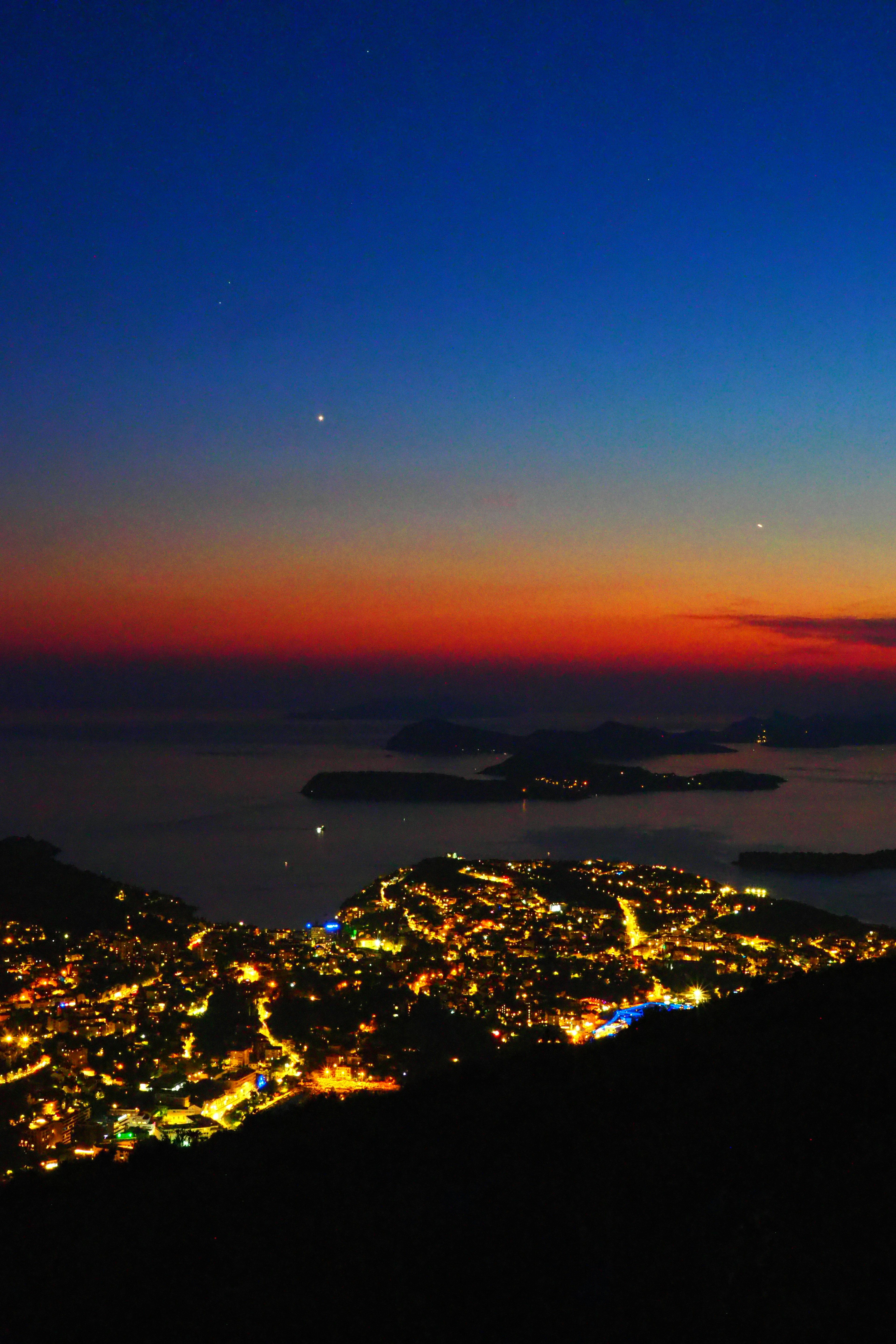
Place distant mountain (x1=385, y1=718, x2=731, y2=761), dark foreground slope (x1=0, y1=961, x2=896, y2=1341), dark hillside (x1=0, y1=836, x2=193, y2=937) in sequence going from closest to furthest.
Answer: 1. dark foreground slope (x1=0, y1=961, x2=896, y2=1341)
2. dark hillside (x1=0, y1=836, x2=193, y2=937)
3. distant mountain (x1=385, y1=718, x2=731, y2=761)

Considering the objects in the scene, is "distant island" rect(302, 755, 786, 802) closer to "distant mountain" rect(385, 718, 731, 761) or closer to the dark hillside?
"distant mountain" rect(385, 718, 731, 761)

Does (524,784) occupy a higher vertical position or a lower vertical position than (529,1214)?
lower

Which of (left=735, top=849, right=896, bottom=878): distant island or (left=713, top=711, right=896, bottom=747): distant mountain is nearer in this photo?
(left=735, top=849, right=896, bottom=878): distant island

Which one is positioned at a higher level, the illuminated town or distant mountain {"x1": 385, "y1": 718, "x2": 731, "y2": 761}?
the illuminated town

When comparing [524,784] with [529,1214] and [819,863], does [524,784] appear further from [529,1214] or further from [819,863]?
[529,1214]

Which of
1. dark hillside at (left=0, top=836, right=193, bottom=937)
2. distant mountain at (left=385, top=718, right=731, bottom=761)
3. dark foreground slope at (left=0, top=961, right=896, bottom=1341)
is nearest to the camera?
dark foreground slope at (left=0, top=961, right=896, bottom=1341)

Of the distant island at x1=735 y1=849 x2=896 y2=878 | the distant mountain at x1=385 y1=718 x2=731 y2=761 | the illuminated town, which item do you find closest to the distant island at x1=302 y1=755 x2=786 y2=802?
the distant mountain at x1=385 y1=718 x2=731 y2=761

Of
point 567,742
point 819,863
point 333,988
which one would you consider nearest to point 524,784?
point 567,742
